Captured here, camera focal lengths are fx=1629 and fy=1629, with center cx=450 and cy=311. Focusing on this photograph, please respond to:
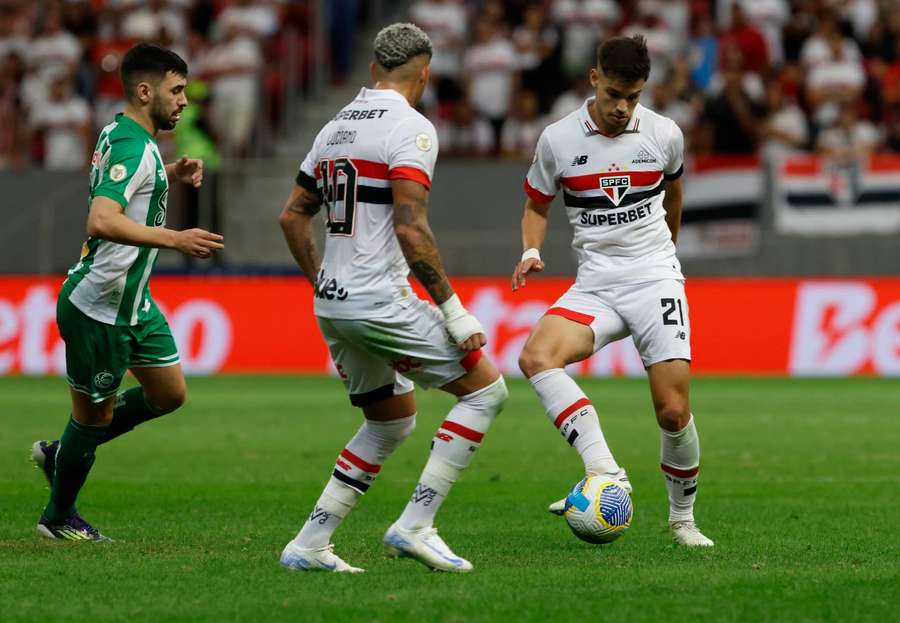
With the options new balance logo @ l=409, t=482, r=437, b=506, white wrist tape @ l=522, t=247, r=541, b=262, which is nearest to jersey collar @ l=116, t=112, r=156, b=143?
white wrist tape @ l=522, t=247, r=541, b=262

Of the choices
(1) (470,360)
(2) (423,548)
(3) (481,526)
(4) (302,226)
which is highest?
(4) (302,226)

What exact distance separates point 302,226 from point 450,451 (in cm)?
128

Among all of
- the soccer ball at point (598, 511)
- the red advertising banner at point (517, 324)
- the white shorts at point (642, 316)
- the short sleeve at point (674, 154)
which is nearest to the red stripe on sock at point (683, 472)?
the white shorts at point (642, 316)

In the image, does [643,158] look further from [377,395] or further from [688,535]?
[377,395]

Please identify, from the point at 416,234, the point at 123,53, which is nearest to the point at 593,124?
the point at 416,234

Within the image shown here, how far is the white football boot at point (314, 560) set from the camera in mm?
7426

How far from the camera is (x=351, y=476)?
7.50m

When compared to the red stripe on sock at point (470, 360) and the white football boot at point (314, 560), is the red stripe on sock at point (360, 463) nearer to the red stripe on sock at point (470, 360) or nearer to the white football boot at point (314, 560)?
the white football boot at point (314, 560)

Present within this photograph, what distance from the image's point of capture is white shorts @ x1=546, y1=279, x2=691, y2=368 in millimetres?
8531

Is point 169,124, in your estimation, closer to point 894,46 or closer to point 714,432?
point 714,432

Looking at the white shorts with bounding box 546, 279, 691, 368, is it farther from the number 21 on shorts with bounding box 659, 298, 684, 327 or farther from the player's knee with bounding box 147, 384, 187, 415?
the player's knee with bounding box 147, 384, 187, 415

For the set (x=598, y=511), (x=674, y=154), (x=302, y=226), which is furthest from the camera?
(x=674, y=154)

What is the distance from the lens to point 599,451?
26.6 feet

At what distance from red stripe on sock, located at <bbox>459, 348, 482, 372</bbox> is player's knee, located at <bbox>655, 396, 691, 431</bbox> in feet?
4.76
